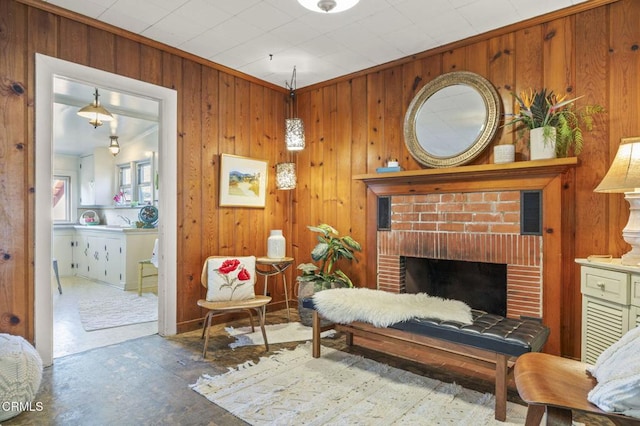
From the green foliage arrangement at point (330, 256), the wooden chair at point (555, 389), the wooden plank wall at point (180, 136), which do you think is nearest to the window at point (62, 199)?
the wooden plank wall at point (180, 136)

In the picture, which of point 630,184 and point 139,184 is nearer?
point 630,184

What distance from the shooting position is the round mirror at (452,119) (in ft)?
10.1

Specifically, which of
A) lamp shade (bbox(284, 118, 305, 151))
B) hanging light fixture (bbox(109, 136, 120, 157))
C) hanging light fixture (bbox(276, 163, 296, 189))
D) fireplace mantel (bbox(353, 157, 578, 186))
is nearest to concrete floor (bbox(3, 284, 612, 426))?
fireplace mantel (bbox(353, 157, 578, 186))

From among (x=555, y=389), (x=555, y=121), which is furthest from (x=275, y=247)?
(x=555, y=389)

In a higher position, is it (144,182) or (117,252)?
(144,182)

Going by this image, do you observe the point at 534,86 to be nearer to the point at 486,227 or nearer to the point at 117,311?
the point at 486,227

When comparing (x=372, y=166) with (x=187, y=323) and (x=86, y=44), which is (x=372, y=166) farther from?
(x=86, y=44)

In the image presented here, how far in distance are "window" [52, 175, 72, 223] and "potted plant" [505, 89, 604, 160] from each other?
794 cm

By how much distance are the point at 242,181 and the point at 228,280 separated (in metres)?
1.19

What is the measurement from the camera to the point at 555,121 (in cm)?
271

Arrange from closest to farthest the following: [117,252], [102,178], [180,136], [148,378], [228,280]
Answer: [148,378]
[228,280]
[180,136]
[117,252]
[102,178]

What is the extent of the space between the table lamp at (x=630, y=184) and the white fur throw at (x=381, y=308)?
3.34ft

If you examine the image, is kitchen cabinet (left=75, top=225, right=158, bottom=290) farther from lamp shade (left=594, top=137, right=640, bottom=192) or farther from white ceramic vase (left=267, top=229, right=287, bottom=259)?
lamp shade (left=594, top=137, right=640, bottom=192)

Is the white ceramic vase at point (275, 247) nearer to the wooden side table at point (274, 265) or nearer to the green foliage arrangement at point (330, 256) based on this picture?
the wooden side table at point (274, 265)
